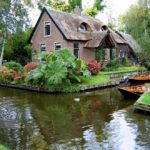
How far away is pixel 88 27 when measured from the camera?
39.9m

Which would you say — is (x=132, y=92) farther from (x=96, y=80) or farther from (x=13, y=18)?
(x=13, y=18)

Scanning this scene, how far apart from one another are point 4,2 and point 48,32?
6.07 m

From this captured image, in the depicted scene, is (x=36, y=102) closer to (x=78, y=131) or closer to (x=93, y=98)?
(x=93, y=98)

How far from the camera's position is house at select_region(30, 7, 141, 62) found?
120 feet

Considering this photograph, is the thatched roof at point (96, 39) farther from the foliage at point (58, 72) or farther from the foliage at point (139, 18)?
the foliage at point (139, 18)

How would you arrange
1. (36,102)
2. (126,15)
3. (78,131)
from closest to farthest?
(78,131), (36,102), (126,15)

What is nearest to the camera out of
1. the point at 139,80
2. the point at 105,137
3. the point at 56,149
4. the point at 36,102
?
the point at 56,149

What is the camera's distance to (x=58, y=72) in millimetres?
25344

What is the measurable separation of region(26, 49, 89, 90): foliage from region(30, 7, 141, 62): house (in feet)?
29.4

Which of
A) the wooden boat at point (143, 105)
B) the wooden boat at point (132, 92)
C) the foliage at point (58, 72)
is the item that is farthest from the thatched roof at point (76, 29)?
the wooden boat at point (143, 105)

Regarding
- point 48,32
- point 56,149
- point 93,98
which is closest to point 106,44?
point 48,32

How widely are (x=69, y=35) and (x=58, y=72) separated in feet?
38.4

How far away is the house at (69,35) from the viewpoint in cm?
3672

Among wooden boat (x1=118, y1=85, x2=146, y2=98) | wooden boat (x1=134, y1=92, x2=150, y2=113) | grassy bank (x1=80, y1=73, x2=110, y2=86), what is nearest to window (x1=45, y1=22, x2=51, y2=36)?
grassy bank (x1=80, y1=73, x2=110, y2=86)
